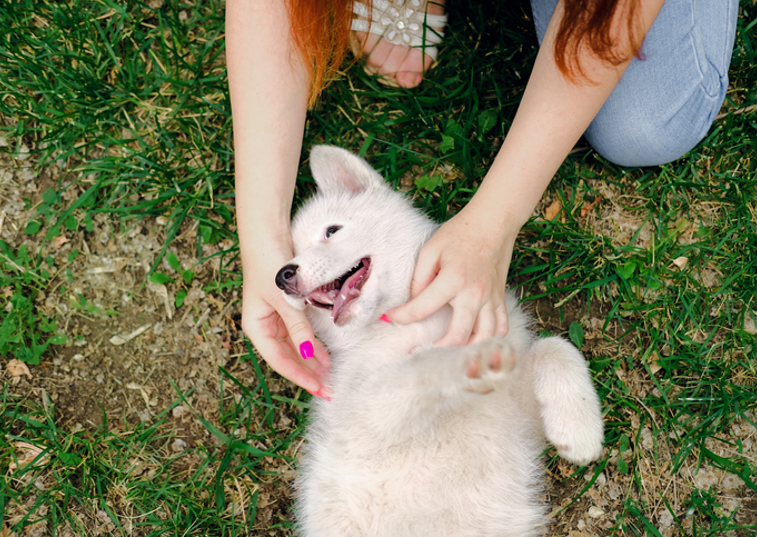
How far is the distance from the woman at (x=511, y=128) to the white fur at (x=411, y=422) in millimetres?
193

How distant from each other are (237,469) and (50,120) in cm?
233

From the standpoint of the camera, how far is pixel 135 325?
2975mm

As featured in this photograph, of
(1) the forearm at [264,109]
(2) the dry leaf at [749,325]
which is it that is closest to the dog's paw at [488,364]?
(1) the forearm at [264,109]

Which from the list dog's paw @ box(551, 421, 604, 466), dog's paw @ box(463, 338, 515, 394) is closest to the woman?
dog's paw @ box(463, 338, 515, 394)

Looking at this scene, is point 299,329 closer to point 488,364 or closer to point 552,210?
point 488,364

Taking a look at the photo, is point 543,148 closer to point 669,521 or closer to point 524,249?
point 524,249

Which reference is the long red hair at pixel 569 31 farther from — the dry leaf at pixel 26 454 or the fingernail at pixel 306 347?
the dry leaf at pixel 26 454

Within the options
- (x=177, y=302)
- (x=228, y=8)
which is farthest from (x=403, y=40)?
(x=177, y=302)

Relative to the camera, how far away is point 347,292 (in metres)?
2.22

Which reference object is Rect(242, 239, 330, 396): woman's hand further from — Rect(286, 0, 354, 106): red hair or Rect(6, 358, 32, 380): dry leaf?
Rect(6, 358, 32, 380): dry leaf

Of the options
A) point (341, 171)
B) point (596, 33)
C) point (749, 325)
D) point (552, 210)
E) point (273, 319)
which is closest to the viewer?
point (596, 33)

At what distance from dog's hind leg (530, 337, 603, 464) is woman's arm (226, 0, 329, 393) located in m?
1.03

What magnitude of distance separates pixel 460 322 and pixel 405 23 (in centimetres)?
188

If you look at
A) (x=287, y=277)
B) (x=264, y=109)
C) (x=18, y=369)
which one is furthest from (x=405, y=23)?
(x=18, y=369)
